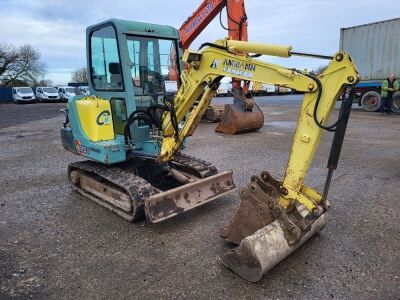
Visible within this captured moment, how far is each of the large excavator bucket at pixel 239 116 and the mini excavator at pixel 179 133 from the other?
5314mm

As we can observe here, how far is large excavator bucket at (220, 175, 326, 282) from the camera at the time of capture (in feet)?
10.7

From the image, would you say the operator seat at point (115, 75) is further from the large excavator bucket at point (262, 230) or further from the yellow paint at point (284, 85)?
the large excavator bucket at point (262, 230)

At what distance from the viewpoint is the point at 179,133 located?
4875 mm

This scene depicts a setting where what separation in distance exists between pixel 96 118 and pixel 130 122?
0.55 m

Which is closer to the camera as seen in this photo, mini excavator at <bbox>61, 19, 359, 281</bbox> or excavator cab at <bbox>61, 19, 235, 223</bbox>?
mini excavator at <bbox>61, 19, 359, 281</bbox>

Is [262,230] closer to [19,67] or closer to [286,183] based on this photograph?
[286,183]

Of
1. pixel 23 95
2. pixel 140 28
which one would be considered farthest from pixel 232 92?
pixel 23 95

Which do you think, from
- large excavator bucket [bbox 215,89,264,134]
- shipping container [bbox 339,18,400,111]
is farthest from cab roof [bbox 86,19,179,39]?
shipping container [bbox 339,18,400,111]

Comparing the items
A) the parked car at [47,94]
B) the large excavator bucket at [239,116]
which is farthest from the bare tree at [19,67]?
the large excavator bucket at [239,116]

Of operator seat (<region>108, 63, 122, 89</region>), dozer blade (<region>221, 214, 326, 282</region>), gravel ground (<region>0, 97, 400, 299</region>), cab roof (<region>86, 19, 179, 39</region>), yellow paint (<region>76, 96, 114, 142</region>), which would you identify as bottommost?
gravel ground (<region>0, 97, 400, 299</region>)

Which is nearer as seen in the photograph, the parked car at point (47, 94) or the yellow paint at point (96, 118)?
the yellow paint at point (96, 118)

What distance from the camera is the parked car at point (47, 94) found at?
3659 cm

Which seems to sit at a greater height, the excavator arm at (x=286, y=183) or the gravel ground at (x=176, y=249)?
the excavator arm at (x=286, y=183)

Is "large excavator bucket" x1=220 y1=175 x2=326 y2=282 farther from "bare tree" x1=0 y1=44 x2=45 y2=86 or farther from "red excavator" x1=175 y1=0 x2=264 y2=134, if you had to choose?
"bare tree" x1=0 y1=44 x2=45 y2=86
